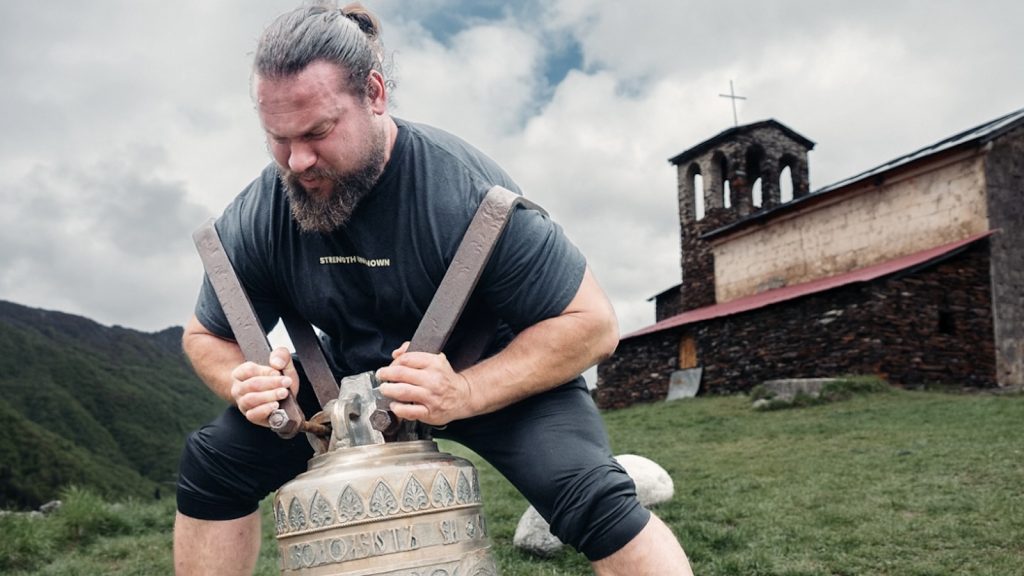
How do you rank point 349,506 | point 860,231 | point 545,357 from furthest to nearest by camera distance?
1. point 860,231
2. point 545,357
3. point 349,506

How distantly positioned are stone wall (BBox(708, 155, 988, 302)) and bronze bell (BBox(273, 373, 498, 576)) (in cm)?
1930

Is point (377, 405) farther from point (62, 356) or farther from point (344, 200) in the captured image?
point (62, 356)

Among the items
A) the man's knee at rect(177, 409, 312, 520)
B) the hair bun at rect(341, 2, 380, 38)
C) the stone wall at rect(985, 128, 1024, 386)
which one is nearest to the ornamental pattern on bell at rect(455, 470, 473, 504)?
the man's knee at rect(177, 409, 312, 520)

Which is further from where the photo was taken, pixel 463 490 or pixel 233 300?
pixel 233 300

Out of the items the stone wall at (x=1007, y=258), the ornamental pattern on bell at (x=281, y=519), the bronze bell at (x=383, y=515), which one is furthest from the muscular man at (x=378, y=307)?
the stone wall at (x=1007, y=258)

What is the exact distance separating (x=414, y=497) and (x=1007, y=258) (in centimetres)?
1974

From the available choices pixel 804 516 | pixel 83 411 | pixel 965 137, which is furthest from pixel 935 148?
pixel 83 411

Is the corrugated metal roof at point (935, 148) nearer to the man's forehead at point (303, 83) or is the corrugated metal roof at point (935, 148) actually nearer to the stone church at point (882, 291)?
the stone church at point (882, 291)

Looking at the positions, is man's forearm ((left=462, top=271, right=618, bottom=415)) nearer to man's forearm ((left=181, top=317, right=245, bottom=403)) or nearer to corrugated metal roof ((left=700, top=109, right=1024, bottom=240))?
man's forearm ((left=181, top=317, right=245, bottom=403))

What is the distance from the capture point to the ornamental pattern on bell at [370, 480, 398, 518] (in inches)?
78.7

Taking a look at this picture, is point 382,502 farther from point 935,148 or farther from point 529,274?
point 935,148

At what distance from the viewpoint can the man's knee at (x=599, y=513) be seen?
2.24 m

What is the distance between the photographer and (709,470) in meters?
9.34

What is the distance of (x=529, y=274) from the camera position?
2.43 meters
